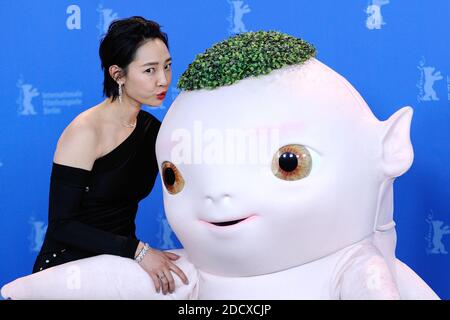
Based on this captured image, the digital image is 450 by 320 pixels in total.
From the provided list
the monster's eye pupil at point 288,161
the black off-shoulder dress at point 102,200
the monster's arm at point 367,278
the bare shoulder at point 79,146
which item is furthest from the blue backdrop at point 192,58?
the monster's eye pupil at point 288,161

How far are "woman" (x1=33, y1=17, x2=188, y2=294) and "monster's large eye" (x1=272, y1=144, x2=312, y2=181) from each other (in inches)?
18.9

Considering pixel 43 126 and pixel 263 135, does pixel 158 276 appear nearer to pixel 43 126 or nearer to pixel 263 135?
pixel 263 135

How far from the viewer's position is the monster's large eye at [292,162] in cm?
220

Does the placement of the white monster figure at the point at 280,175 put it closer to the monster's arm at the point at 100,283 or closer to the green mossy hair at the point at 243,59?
the green mossy hair at the point at 243,59

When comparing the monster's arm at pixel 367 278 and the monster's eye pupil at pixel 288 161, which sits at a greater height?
the monster's eye pupil at pixel 288 161

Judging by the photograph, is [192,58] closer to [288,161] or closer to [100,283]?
[100,283]

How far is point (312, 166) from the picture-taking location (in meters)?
2.22

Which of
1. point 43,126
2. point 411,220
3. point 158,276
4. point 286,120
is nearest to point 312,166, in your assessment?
point 286,120

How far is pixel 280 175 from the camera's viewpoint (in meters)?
2.21

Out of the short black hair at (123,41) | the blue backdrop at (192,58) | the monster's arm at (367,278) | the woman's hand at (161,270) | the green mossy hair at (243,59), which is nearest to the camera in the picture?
the monster's arm at (367,278)

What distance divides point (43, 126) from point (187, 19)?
0.78 m

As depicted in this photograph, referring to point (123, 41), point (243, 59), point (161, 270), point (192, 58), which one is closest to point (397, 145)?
point (243, 59)

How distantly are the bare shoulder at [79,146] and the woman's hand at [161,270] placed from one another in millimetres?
324
